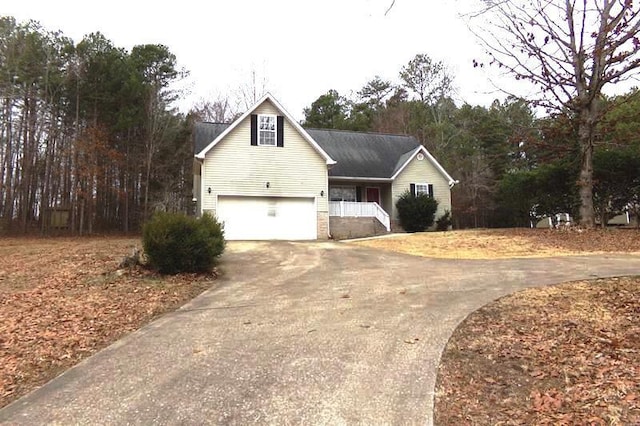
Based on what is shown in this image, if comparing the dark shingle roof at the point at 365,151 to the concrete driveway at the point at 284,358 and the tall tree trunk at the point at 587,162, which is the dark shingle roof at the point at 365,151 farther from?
the concrete driveway at the point at 284,358

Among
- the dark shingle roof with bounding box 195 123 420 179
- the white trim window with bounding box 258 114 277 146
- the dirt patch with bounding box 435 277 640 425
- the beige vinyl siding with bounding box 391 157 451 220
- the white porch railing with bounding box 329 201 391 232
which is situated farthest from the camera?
the beige vinyl siding with bounding box 391 157 451 220

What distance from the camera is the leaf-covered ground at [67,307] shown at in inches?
186

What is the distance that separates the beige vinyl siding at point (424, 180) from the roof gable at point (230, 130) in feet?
18.6

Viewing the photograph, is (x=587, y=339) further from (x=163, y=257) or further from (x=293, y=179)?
(x=293, y=179)

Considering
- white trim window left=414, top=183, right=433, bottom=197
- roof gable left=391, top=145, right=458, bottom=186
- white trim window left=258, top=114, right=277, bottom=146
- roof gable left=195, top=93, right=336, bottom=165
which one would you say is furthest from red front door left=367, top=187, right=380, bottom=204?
white trim window left=258, top=114, right=277, bottom=146

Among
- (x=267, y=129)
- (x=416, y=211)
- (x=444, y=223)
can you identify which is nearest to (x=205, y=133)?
(x=267, y=129)

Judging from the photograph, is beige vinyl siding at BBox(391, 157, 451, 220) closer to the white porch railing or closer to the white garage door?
the white porch railing

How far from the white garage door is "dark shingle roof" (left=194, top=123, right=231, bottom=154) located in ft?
13.6

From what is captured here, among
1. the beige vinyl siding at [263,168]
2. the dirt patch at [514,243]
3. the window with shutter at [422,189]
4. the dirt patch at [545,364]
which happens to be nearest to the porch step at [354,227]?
the beige vinyl siding at [263,168]

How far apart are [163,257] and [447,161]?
29.4 metres

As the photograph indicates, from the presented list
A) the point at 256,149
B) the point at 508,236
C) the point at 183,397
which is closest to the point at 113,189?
the point at 256,149

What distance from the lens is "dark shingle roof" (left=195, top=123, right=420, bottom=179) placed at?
23.5 metres

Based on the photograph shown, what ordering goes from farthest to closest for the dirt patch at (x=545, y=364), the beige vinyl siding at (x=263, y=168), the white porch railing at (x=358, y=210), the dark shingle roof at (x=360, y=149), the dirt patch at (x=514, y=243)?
the dark shingle roof at (x=360, y=149)
the white porch railing at (x=358, y=210)
the beige vinyl siding at (x=263, y=168)
the dirt patch at (x=514, y=243)
the dirt patch at (x=545, y=364)

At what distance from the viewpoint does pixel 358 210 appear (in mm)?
22406
